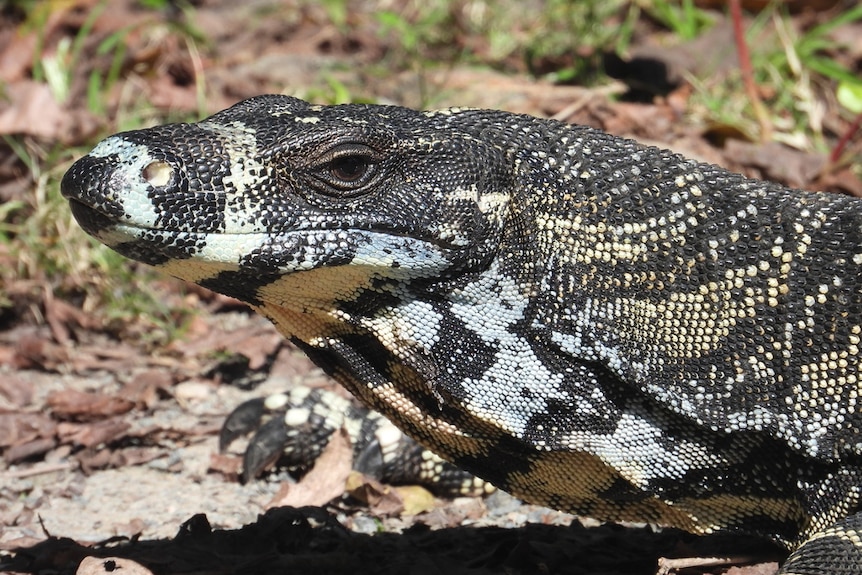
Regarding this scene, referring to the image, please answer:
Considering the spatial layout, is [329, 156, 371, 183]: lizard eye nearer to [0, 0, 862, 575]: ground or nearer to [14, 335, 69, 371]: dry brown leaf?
[0, 0, 862, 575]: ground

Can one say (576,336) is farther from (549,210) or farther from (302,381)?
(302,381)

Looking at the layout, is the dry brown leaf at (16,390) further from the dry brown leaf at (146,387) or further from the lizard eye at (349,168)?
the lizard eye at (349,168)

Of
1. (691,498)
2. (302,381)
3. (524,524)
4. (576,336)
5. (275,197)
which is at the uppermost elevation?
(275,197)

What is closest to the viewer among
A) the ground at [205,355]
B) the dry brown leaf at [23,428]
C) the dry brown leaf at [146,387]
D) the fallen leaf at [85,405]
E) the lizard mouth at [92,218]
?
the lizard mouth at [92,218]

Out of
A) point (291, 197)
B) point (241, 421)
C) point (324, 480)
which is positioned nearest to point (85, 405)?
point (241, 421)

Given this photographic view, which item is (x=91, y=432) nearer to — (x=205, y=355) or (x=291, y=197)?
(x=205, y=355)

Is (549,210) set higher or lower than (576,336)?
higher

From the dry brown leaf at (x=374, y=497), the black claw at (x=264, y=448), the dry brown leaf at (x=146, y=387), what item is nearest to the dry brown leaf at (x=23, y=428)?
the dry brown leaf at (x=146, y=387)

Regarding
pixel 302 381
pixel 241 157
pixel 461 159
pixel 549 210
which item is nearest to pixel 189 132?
pixel 241 157
